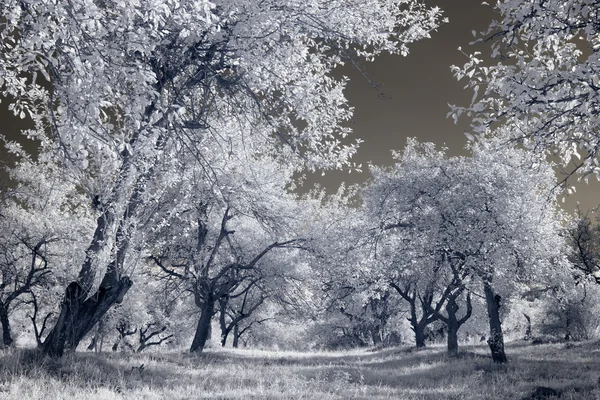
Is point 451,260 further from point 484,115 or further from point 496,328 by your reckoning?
point 484,115

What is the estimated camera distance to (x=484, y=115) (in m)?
7.19

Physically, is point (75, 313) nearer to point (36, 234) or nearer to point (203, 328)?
point (203, 328)

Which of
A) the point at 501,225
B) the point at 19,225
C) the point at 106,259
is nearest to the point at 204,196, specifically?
the point at 106,259

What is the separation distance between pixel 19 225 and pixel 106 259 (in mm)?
17711

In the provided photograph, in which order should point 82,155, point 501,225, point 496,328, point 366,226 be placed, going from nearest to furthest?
point 82,155 → point 501,225 → point 496,328 → point 366,226

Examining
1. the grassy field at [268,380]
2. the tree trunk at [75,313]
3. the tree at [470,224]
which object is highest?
the tree at [470,224]

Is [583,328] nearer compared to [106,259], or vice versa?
[106,259]

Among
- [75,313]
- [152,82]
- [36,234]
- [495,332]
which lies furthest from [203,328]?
[152,82]

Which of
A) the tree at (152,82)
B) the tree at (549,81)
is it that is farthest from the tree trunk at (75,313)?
the tree at (549,81)

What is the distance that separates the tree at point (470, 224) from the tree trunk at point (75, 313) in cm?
1061

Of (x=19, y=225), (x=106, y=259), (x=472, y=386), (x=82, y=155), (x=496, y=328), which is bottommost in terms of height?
(x=472, y=386)

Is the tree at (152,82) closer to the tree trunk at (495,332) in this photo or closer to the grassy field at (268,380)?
the grassy field at (268,380)

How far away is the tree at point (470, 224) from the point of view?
15766 mm

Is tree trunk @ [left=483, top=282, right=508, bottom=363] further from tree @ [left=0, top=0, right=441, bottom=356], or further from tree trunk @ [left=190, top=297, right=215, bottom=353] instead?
tree trunk @ [left=190, top=297, right=215, bottom=353]
